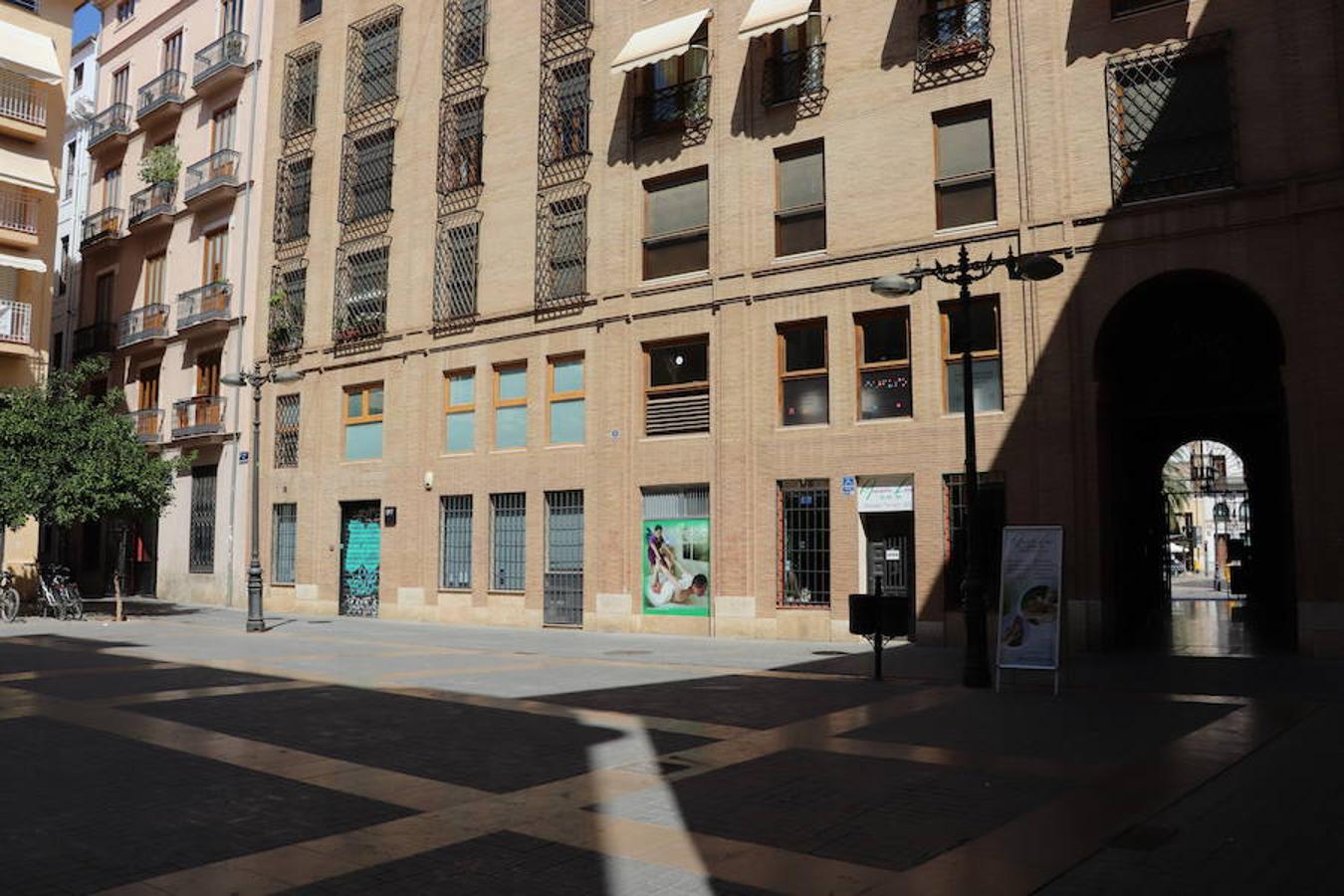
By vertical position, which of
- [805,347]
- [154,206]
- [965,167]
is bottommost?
[805,347]

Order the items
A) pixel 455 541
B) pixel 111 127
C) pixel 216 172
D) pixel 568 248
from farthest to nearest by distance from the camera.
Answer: pixel 111 127
pixel 216 172
pixel 455 541
pixel 568 248

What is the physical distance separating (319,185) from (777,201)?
609 inches

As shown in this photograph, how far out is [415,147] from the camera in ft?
91.3

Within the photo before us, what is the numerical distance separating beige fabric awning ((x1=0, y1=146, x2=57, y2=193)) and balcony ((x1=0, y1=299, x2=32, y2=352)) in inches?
139

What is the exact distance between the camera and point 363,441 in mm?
28469

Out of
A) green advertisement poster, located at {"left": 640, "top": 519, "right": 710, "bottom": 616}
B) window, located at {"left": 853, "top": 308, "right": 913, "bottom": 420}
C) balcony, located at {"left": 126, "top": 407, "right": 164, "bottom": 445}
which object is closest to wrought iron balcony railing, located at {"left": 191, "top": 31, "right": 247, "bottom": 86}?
balcony, located at {"left": 126, "top": 407, "right": 164, "bottom": 445}

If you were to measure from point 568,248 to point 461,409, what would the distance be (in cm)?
507

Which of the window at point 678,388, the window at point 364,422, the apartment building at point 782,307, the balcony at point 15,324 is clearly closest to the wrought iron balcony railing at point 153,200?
the balcony at point 15,324

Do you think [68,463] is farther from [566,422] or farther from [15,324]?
[566,422]

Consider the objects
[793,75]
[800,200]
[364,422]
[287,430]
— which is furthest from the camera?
[287,430]

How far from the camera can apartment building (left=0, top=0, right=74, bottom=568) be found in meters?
30.7

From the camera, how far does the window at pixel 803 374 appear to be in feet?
67.2

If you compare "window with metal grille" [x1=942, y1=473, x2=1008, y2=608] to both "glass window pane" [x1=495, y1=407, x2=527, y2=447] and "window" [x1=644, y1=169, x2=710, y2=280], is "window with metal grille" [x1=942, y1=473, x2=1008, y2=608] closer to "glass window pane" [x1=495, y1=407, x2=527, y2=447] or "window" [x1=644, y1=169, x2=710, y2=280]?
"window" [x1=644, y1=169, x2=710, y2=280]

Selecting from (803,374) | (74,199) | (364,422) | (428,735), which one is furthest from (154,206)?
(428,735)
